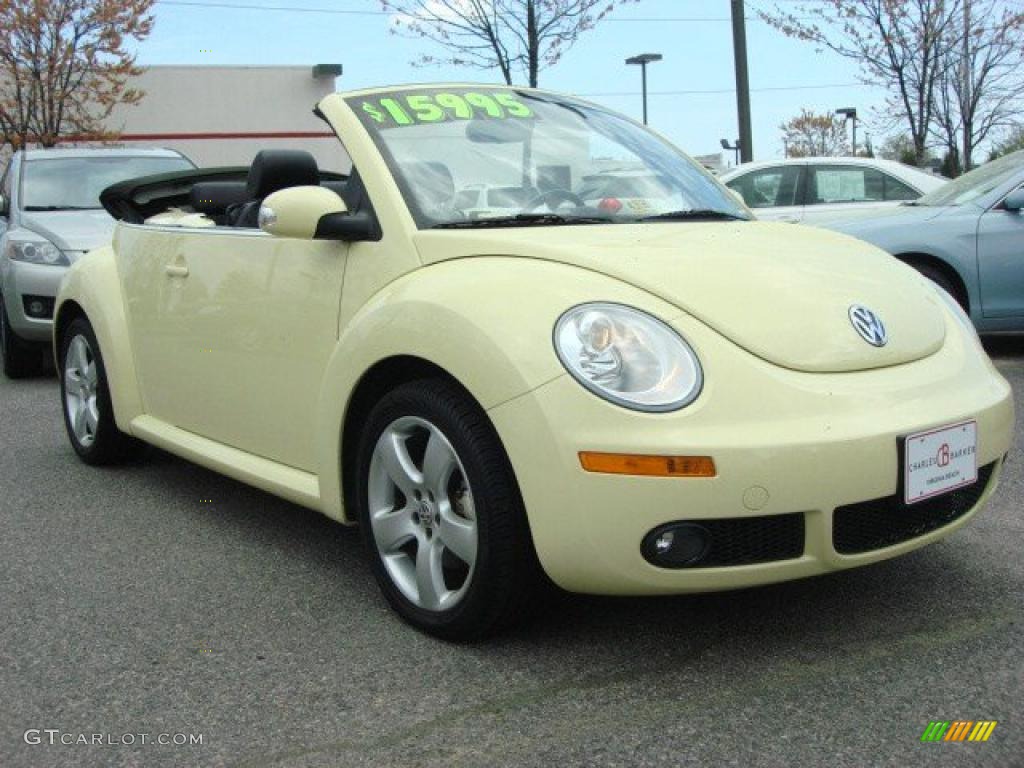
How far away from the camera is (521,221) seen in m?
3.29

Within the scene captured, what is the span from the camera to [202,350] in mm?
4008

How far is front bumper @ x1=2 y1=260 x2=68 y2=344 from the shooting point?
782cm

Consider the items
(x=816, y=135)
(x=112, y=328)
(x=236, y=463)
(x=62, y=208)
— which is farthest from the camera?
(x=816, y=135)

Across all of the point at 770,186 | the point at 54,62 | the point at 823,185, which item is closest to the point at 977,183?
the point at 823,185

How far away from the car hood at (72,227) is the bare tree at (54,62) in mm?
14003

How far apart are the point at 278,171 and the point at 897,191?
734 centimetres

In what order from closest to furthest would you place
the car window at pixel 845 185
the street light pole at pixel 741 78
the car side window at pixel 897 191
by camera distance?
1. the car side window at pixel 897 191
2. the car window at pixel 845 185
3. the street light pole at pixel 741 78

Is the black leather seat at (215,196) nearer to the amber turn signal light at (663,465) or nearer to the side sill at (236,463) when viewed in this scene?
the side sill at (236,463)

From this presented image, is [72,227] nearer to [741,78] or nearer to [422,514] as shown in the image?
[422,514]

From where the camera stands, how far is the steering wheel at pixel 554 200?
11.3ft

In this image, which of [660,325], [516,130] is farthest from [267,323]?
[660,325]

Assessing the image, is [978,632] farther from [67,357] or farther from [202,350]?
[67,357]

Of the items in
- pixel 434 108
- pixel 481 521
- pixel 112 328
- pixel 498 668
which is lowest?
pixel 498 668

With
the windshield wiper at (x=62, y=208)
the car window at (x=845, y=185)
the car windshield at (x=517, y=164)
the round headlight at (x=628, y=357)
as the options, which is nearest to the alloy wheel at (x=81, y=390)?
the car windshield at (x=517, y=164)
